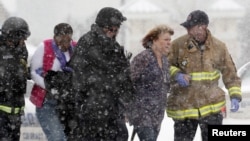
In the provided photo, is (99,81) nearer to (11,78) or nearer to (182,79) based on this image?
(11,78)

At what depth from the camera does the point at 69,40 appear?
766 cm

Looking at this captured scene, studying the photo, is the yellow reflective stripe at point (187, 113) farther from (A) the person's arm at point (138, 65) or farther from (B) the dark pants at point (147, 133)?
(A) the person's arm at point (138, 65)

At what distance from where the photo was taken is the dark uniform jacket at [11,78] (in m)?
7.38

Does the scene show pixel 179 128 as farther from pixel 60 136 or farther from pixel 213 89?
pixel 60 136

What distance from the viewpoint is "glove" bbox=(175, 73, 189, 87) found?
7.70 m

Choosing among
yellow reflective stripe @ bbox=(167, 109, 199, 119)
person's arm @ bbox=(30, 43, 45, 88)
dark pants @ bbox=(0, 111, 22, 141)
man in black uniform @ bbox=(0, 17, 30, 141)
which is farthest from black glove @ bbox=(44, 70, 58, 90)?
yellow reflective stripe @ bbox=(167, 109, 199, 119)

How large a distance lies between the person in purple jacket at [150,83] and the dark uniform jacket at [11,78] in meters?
1.08

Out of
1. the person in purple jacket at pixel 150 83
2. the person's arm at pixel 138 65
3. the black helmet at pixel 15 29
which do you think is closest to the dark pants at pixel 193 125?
the person in purple jacket at pixel 150 83

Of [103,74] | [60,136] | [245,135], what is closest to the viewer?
[103,74]

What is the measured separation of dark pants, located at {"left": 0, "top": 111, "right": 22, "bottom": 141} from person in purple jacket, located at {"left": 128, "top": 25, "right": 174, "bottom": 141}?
1.11 metres

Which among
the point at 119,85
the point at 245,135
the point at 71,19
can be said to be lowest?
the point at 245,135

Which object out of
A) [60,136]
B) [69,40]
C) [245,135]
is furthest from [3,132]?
[245,135]

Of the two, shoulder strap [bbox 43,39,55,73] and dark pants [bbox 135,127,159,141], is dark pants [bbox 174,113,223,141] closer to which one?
dark pants [bbox 135,127,159,141]

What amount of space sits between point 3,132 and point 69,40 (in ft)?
3.63
